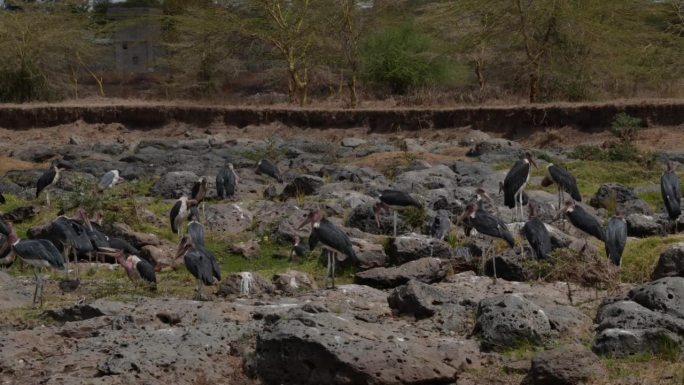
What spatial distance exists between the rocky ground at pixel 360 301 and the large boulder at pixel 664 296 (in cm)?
2

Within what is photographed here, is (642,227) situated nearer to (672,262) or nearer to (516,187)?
(516,187)

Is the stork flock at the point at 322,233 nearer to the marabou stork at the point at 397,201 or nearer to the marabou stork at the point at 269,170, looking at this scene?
the marabou stork at the point at 397,201

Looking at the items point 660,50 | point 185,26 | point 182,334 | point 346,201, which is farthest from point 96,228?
point 185,26

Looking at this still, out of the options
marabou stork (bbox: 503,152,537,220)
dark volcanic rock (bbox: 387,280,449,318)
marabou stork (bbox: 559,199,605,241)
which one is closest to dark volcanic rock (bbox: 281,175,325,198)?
marabou stork (bbox: 503,152,537,220)

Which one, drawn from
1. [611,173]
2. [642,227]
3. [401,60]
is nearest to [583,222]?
[642,227]

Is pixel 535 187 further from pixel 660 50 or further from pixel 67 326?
pixel 660 50

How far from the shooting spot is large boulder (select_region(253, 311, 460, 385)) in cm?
812

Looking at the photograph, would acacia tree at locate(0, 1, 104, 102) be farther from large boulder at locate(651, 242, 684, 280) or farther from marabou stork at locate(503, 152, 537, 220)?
large boulder at locate(651, 242, 684, 280)

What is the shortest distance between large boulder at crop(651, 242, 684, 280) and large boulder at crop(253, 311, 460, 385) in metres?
3.69

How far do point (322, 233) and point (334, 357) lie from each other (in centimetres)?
390

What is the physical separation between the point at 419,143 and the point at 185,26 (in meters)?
15.1

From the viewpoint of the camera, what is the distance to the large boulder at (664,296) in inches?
372

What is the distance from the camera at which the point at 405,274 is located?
12055 millimetres

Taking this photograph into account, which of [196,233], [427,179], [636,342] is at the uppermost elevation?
[636,342]
